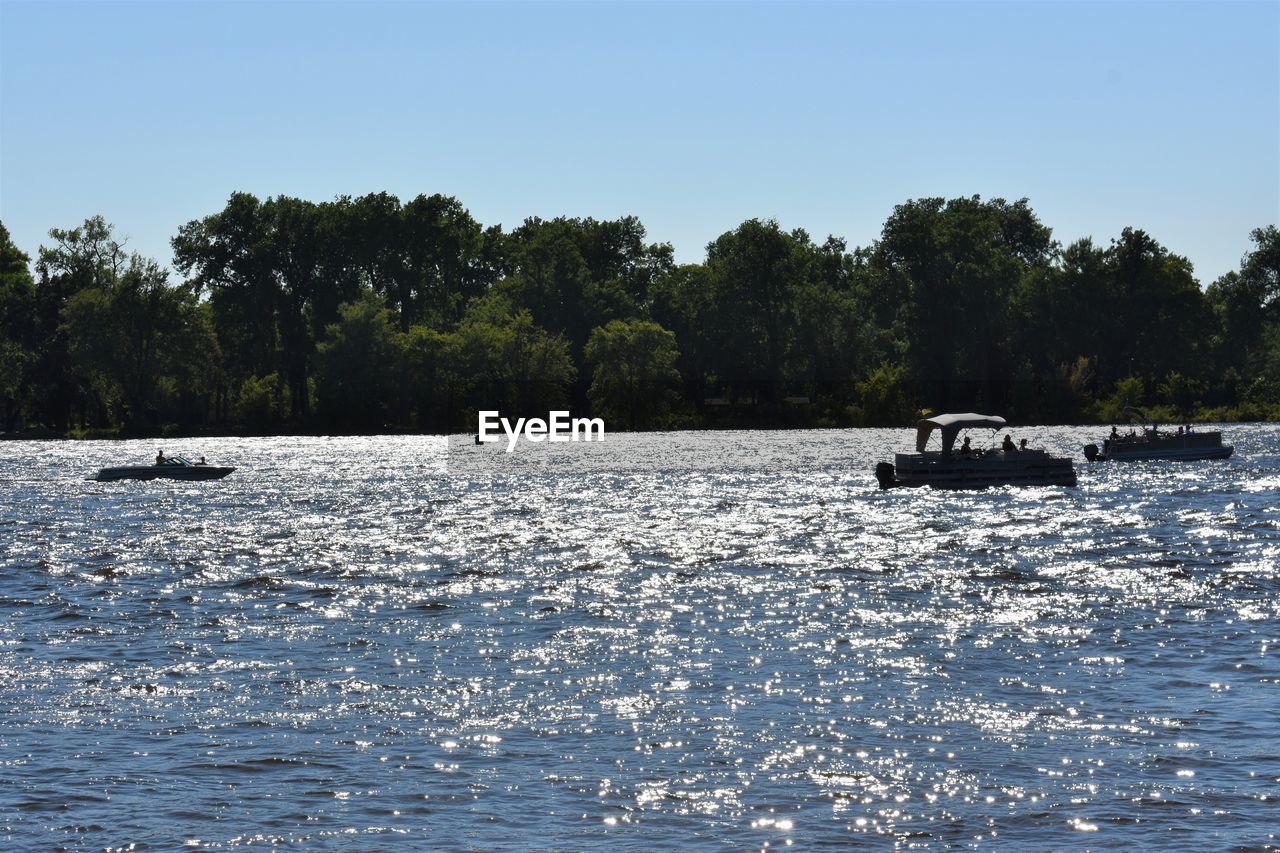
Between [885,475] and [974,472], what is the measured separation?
4474 millimetres

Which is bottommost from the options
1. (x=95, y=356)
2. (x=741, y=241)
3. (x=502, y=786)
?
(x=502, y=786)

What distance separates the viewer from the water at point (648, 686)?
17.3 metres

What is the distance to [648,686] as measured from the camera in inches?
963

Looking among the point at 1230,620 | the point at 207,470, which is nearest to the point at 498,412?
the point at 207,470

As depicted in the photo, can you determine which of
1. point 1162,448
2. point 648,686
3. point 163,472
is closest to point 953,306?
point 1162,448

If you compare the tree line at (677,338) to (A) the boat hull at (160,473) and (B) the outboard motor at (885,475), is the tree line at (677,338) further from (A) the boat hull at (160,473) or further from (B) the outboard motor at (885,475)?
(B) the outboard motor at (885,475)

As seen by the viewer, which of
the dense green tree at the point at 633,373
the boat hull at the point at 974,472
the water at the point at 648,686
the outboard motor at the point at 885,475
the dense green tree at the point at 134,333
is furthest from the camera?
the dense green tree at the point at 633,373

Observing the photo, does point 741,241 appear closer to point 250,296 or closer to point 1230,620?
point 250,296

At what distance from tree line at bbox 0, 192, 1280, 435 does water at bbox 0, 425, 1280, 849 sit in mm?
119052

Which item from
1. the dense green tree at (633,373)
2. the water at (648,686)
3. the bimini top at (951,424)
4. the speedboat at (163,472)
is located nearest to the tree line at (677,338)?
the dense green tree at (633,373)

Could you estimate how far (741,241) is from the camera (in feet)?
629

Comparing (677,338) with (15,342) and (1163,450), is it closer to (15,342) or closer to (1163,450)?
(15,342)

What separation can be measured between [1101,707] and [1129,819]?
18.9 ft

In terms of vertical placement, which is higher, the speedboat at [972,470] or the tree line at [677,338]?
the tree line at [677,338]
